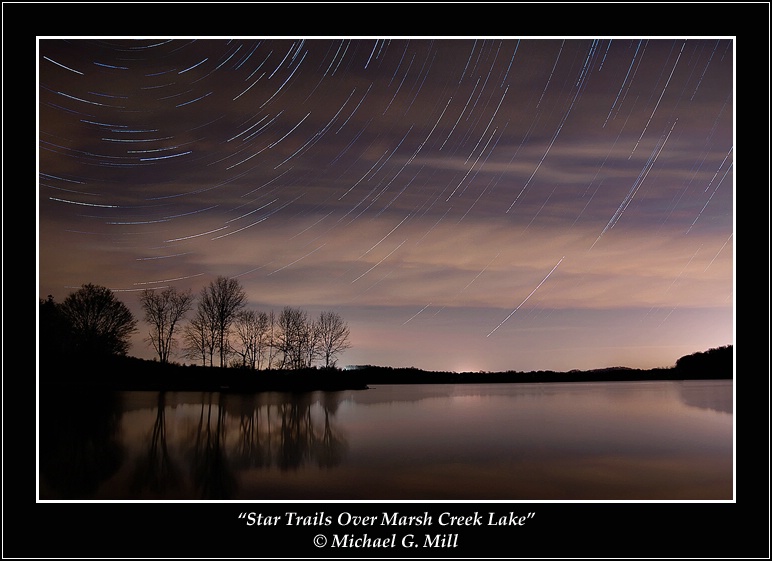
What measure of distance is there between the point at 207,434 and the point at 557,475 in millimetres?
11887

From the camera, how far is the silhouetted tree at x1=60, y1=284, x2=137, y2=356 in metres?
45.1

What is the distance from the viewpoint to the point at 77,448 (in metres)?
15.1

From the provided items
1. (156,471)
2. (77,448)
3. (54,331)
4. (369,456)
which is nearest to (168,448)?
(77,448)

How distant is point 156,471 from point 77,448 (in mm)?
3304

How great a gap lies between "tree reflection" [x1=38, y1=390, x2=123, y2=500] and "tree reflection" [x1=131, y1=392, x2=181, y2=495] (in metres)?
0.64

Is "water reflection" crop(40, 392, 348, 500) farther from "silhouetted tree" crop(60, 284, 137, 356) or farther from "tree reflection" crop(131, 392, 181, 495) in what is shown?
"silhouetted tree" crop(60, 284, 137, 356)

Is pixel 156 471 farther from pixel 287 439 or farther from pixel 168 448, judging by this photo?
pixel 287 439

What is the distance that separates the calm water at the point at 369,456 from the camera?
1207 centimetres

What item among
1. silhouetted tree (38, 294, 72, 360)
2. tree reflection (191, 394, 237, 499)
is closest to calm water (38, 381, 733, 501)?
tree reflection (191, 394, 237, 499)
